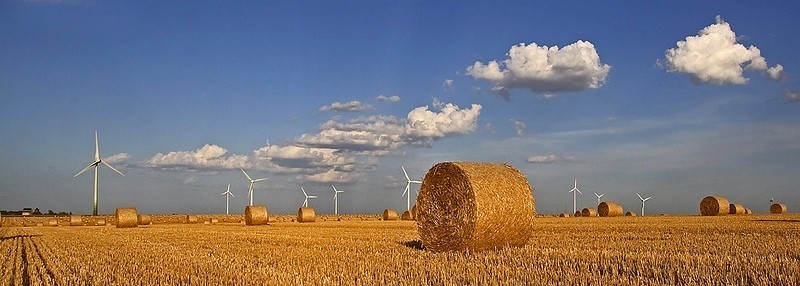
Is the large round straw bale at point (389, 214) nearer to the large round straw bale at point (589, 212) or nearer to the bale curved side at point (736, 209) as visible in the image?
the large round straw bale at point (589, 212)

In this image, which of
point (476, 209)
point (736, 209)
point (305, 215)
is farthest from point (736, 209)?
point (476, 209)

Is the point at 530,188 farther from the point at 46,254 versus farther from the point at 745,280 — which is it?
the point at 46,254

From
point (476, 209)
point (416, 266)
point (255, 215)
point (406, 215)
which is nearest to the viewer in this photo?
point (416, 266)

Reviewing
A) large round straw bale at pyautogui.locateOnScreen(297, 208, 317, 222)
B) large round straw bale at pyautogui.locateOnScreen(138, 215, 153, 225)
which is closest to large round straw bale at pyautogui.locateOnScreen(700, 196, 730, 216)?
large round straw bale at pyautogui.locateOnScreen(297, 208, 317, 222)

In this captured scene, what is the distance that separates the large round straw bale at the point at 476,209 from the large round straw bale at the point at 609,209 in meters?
31.6

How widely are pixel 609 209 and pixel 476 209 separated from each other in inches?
1303

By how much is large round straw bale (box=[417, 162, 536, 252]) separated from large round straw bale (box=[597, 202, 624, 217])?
3159cm

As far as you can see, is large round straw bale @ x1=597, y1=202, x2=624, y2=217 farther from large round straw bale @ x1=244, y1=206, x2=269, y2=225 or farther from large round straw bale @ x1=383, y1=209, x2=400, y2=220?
large round straw bale @ x1=244, y1=206, x2=269, y2=225

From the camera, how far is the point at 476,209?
12953 millimetres

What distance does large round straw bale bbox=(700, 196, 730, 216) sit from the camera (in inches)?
1492

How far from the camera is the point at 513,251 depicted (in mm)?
11695

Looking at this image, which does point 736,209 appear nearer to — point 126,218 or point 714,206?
point 714,206

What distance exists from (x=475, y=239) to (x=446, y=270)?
4227 mm

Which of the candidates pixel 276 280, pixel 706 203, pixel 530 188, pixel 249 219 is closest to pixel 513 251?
pixel 530 188
